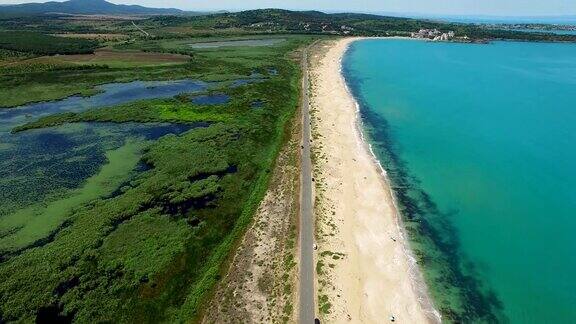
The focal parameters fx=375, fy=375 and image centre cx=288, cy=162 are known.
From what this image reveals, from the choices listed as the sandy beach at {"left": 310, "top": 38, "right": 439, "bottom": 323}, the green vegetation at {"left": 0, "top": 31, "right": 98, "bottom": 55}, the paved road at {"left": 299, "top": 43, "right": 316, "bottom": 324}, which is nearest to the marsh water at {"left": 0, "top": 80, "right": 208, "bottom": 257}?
the paved road at {"left": 299, "top": 43, "right": 316, "bottom": 324}

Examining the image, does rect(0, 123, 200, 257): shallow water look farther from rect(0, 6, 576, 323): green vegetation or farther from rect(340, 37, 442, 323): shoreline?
rect(340, 37, 442, 323): shoreline

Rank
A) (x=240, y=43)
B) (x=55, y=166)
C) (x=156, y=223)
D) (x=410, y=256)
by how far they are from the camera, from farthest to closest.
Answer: (x=240, y=43), (x=55, y=166), (x=156, y=223), (x=410, y=256)

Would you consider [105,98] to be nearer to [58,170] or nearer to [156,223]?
[58,170]

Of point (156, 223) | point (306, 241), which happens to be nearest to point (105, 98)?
point (156, 223)

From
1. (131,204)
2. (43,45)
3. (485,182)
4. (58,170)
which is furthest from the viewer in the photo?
(43,45)

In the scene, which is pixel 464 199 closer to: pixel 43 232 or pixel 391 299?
pixel 391 299

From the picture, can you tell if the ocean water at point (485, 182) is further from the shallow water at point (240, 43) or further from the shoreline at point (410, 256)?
the shallow water at point (240, 43)

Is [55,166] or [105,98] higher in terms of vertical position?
[105,98]
